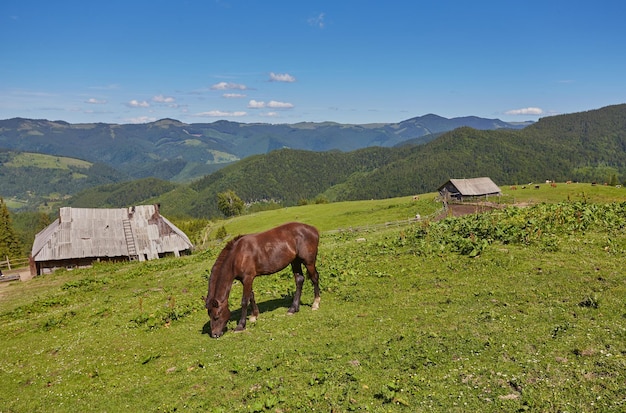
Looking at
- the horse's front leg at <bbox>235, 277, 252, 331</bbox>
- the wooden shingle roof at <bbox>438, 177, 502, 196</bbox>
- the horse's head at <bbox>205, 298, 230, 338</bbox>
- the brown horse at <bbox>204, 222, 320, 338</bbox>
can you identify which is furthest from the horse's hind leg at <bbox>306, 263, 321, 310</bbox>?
the wooden shingle roof at <bbox>438, 177, 502, 196</bbox>

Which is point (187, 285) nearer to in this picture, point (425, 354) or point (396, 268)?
point (396, 268)

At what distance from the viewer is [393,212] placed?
69.9 metres

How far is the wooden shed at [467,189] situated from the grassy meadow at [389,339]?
57.5 meters

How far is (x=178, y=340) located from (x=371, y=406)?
27.8ft

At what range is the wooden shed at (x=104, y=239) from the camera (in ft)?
150

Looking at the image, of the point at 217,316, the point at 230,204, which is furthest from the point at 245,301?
the point at 230,204

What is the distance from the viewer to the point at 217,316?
43.5 feet

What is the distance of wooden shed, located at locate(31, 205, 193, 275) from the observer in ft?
150

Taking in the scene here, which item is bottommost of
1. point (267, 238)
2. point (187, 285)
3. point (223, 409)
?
point (187, 285)

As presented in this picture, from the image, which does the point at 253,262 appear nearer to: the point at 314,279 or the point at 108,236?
the point at 314,279

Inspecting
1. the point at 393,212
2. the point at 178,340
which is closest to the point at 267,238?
the point at 178,340

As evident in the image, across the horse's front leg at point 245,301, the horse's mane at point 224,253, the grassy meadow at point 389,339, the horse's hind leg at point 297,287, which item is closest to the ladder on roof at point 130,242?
the grassy meadow at point 389,339

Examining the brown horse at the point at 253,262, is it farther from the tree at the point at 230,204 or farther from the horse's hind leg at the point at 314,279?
the tree at the point at 230,204

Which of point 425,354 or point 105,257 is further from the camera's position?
point 105,257
